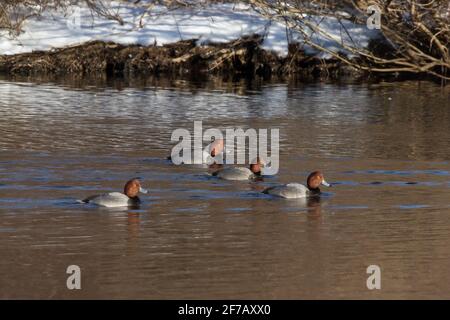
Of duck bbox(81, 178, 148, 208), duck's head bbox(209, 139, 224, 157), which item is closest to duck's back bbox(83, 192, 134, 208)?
duck bbox(81, 178, 148, 208)

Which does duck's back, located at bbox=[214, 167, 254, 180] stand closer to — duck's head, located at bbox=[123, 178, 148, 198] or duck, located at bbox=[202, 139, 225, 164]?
duck, located at bbox=[202, 139, 225, 164]

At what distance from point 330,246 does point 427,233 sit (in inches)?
48.7

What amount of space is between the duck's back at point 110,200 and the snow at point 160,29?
15.6 m

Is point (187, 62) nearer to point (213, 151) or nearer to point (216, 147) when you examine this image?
point (216, 147)

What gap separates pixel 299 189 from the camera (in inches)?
526

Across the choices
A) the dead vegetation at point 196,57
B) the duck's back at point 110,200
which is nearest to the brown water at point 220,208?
the duck's back at point 110,200

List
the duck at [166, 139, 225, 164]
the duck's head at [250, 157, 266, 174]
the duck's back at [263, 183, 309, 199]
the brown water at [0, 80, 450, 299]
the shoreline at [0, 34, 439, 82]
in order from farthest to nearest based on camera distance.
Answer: the shoreline at [0, 34, 439, 82] → the duck at [166, 139, 225, 164] → the duck's head at [250, 157, 266, 174] → the duck's back at [263, 183, 309, 199] → the brown water at [0, 80, 450, 299]

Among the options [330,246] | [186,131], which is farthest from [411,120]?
[330,246]

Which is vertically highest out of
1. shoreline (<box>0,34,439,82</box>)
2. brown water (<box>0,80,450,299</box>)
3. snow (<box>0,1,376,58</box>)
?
snow (<box>0,1,376,58</box>)

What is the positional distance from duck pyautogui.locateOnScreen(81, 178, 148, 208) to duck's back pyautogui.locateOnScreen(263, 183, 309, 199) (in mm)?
1721

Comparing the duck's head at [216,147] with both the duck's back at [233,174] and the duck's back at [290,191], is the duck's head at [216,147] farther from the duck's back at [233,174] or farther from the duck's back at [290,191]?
the duck's back at [290,191]

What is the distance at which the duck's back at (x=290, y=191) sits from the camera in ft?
43.7

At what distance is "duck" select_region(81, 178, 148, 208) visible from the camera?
41.4 ft
